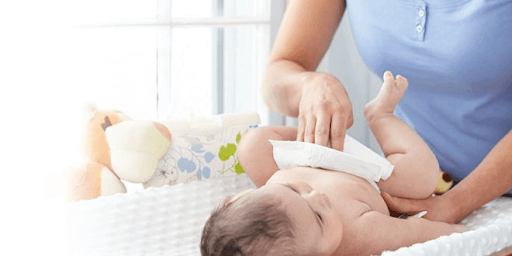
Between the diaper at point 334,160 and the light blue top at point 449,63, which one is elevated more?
the light blue top at point 449,63

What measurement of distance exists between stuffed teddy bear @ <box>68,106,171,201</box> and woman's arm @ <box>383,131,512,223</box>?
0.53m

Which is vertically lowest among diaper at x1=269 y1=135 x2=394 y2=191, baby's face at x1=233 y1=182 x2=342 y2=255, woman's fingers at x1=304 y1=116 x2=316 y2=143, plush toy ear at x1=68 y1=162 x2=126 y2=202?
plush toy ear at x1=68 y1=162 x2=126 y2=202

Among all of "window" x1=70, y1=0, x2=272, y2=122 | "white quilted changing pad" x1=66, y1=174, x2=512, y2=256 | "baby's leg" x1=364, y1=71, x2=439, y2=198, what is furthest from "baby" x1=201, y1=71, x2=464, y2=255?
"window" x1=70, y1=0, x2=272, y2=122

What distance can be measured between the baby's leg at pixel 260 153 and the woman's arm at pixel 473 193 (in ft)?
0.78

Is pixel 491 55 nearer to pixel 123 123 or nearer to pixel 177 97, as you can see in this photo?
pixel 123 123

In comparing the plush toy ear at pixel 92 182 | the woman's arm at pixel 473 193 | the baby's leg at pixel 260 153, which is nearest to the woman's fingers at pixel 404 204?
the woman's arm at pixel 473 193

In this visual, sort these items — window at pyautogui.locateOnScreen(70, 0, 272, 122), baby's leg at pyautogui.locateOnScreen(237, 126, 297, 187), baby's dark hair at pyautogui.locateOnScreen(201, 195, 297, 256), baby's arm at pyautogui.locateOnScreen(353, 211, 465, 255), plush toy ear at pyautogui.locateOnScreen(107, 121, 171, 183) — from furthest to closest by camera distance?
window at pyautogui.locateOnScreen(70, 0, 272, 122) → plush toy ear at pyautogui.locateOnScreen(107, 121, 171, 183) → baby's leg at pyautogui.locateOnScreen(237, 126, 297, 187) → baby's arm at pyautogui.locateOnScreen(353, 211, 465, 255) → baby's dark hair at pyautogui.locateOnScreen(201, 195, 297, 256)

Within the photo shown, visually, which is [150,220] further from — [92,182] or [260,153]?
[92,182]

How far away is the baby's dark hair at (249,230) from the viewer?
3.12 ft

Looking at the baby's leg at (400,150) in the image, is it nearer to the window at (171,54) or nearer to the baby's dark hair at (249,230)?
the baby's dark hair at (249,230)

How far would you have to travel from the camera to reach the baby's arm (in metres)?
1.05

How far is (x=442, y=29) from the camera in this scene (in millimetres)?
1285

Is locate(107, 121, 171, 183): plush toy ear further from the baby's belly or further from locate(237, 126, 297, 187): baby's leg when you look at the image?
the baby's belly

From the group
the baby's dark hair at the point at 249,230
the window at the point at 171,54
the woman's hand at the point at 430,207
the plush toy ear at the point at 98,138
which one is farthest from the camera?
the window at the point at 171,54
